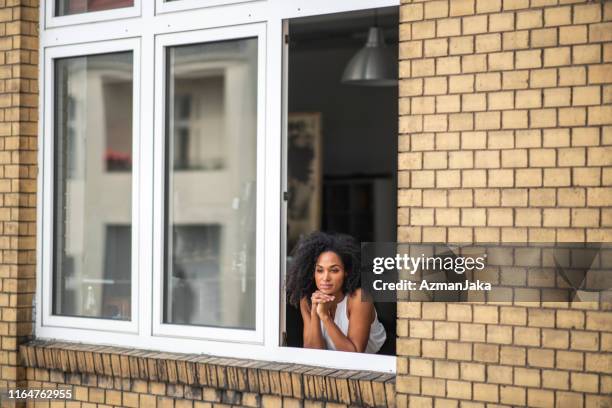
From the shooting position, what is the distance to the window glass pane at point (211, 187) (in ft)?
17.0

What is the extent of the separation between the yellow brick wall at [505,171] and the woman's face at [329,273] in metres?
0.67

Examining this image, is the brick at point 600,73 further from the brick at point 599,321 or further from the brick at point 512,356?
the brick at point 512,356

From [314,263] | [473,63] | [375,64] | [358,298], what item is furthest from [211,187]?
[473,63]

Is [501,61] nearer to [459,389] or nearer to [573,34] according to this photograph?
[573,34]

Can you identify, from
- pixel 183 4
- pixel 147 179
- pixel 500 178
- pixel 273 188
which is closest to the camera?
pixel 500 178

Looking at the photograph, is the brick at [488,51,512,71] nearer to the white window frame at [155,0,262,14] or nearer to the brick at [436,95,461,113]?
the brick at [436,95,461,113]

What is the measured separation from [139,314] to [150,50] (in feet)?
4.78

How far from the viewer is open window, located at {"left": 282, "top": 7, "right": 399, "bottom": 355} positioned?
10281 mm

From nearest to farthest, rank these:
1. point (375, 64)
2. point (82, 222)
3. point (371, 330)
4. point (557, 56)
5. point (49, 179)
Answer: point (557, 56), point (371, 330), point (49, 179), point (82, 222), point (375, 64)

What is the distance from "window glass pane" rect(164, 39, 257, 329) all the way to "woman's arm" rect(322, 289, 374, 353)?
1.51 ft

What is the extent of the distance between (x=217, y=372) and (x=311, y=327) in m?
0.52

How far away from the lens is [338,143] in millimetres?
11039

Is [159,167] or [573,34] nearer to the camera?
[573,34]

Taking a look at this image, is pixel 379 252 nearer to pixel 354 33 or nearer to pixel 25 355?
pixel 25 355
